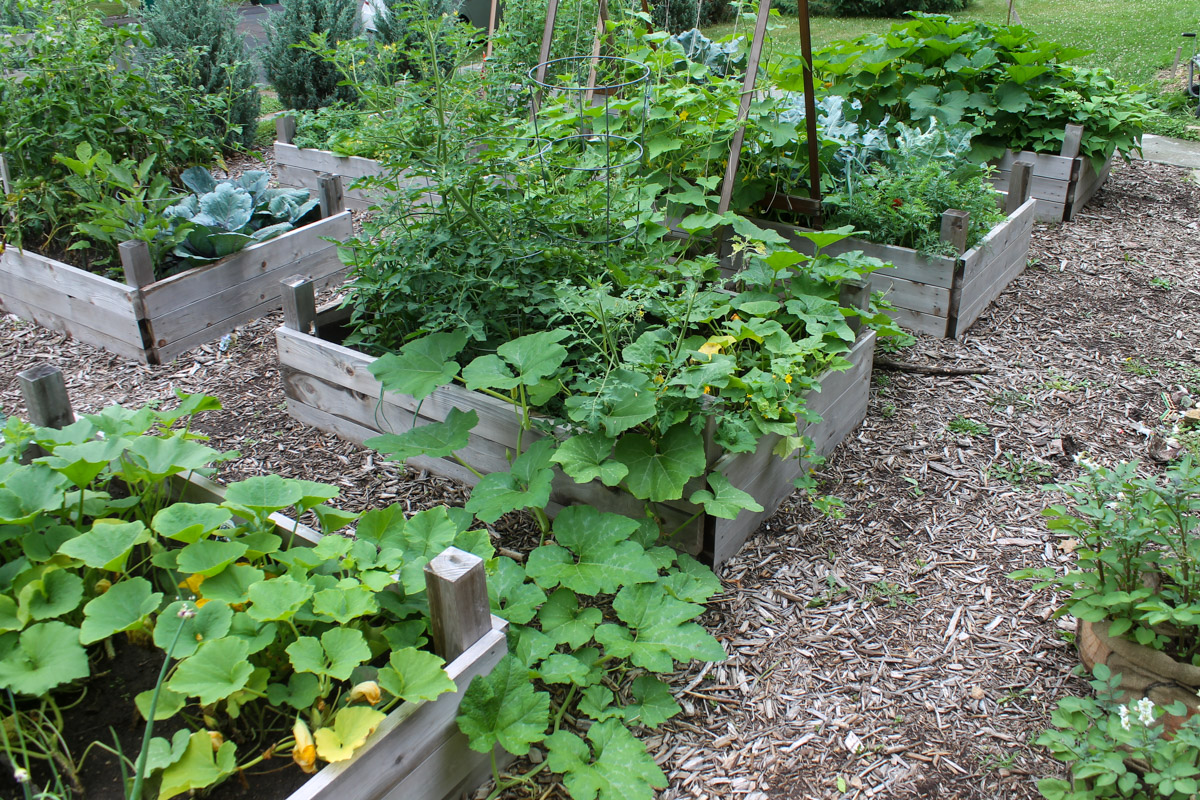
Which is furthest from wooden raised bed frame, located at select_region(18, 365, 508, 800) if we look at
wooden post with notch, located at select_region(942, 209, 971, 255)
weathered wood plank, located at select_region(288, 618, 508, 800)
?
wooden post with notch, located at select_region(942, 209, 971, 255)

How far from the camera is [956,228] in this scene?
147 inches

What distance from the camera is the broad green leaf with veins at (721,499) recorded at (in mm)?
2334

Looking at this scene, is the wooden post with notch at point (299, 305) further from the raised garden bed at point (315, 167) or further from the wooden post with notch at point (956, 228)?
the wooden post with notch at point (956, 228)

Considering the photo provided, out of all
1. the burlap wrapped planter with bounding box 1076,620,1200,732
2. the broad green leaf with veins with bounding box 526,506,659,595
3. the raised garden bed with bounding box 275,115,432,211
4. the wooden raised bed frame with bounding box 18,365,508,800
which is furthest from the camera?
the raised garden bed with bounding box 275,115,432,211

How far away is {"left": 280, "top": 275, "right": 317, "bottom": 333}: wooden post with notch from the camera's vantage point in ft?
10.5

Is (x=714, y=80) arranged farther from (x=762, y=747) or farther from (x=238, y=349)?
(x=762, y=747)

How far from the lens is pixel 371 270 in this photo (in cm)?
299

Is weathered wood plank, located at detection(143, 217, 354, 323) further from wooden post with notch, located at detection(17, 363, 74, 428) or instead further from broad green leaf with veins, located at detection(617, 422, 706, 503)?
broad green leaf with veins, located at detection(617, 422, 706, 503)

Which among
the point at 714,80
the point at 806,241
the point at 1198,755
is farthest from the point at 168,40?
the point at 1198,755

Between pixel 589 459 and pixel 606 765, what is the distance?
2.72ft

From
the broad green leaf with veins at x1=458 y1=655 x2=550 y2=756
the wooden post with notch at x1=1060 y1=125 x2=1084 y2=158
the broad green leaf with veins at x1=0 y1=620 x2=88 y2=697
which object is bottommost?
the broad green leaf with veins at x1=458 y1=655 x2=550 y2=756

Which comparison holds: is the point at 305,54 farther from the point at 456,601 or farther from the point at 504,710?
the point at 504,710

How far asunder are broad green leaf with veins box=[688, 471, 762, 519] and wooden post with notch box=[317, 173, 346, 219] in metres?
3.03

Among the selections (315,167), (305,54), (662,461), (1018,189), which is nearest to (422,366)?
(662,461)
